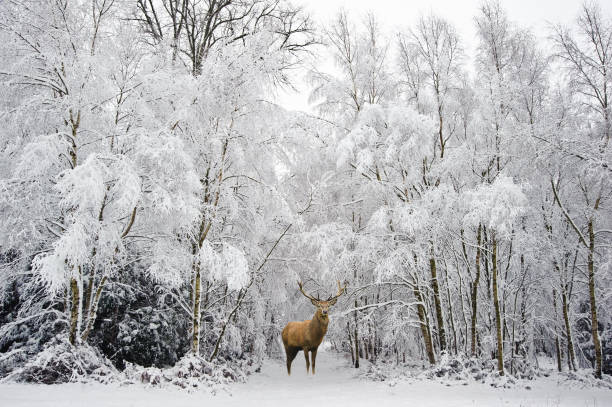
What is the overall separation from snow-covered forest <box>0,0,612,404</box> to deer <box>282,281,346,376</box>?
0.82m

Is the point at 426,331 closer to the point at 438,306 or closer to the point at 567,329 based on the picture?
the point at 438,306

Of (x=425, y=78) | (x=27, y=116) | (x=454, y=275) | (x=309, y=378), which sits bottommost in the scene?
(x=309, y=378)

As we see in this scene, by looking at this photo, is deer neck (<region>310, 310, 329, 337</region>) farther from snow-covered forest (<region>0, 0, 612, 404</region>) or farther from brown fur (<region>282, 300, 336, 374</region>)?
snow-covered forest (<region>0, 0, 612, 404</region>)

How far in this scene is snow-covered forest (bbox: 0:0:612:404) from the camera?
249 inches

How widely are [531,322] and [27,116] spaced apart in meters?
12.8

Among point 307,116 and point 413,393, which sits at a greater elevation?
point 307,116

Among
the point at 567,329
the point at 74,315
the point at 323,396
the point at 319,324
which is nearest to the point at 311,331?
the point at 319,324

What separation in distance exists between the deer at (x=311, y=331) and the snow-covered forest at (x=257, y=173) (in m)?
0.82

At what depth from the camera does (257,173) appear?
29.2ft

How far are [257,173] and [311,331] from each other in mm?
3960

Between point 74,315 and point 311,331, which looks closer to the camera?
point 74,315

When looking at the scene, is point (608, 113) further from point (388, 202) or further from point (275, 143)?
point (275, 143)

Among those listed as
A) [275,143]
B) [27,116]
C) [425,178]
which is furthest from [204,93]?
[425,178]

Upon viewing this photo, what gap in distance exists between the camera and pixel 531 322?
10.6m
